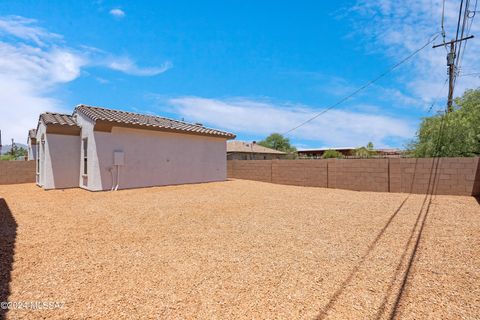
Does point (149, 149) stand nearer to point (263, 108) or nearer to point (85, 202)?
point (85, 202)

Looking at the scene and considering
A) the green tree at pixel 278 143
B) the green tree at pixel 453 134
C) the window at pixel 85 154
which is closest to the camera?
the window at pixel 85 154

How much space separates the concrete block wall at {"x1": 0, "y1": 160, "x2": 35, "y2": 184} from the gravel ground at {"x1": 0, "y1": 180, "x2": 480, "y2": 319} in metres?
10.9

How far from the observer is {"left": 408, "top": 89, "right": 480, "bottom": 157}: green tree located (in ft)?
43.8

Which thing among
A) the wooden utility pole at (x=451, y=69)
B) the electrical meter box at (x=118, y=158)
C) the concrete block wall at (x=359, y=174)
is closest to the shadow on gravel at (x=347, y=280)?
the concrete block wall at (x=359, y=174)

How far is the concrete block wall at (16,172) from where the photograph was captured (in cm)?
1513

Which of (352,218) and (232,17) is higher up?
(232,17)

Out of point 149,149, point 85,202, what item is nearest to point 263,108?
point 149,149

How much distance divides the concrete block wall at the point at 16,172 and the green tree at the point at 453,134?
77.9ft

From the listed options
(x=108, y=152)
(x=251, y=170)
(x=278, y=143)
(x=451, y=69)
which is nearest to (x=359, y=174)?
(x=251, y=170)

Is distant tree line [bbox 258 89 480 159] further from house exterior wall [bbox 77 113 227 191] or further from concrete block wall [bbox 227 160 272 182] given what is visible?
house exterior wall [bbox 77 113 227 191]

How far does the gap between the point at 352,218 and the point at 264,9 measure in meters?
12.8

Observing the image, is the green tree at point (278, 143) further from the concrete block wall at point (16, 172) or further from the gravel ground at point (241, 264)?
the gravel ground at point (241, 264)

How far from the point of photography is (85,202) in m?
8.64

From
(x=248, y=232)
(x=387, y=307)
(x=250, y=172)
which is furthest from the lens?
(x=250, y=172)
